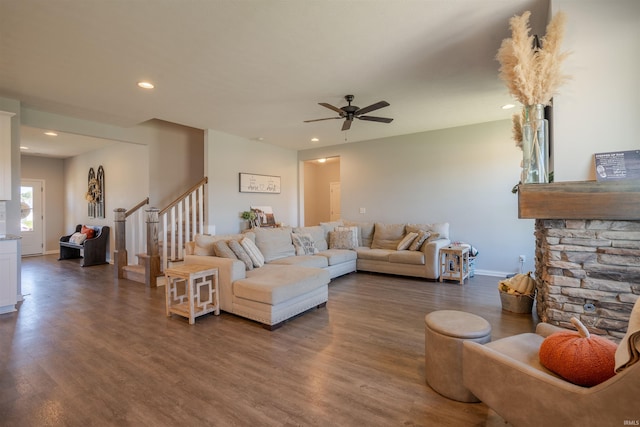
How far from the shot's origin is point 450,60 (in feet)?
10.1

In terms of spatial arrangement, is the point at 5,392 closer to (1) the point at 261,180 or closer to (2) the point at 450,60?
(2) the point at 450,60

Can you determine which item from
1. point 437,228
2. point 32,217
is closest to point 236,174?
point 437,228

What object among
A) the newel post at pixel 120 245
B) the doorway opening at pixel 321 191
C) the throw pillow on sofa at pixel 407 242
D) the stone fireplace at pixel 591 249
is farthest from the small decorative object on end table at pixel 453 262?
the newel post at pixel 120 245

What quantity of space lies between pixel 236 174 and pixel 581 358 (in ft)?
19.5

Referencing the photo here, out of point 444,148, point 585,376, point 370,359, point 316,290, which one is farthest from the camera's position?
point 444,148

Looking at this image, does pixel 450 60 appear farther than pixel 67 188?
No

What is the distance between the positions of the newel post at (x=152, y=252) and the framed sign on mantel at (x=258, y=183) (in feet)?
6.34

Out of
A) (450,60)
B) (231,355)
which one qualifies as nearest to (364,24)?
(450,60)

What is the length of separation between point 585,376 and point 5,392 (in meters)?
3.30

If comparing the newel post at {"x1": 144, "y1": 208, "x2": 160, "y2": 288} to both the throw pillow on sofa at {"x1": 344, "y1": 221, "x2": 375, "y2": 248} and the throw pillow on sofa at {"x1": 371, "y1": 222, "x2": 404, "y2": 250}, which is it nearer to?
the throw pillow on sofa at {"x1": 344, "y1": 221, "x2": 375, "y2": 248}

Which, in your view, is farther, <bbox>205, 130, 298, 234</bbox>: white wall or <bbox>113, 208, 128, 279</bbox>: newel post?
Answer: <bbox>205, 130, 298, 234</bbox>: white wall

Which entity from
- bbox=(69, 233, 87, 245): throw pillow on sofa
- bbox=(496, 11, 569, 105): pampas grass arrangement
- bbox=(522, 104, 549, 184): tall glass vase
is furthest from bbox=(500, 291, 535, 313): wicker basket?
bbox=(69, 233, 87, 245): throw pillow on sofa

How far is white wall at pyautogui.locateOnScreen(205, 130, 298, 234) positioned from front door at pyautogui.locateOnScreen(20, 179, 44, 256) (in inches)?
239

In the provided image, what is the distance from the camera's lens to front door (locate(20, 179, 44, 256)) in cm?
798
